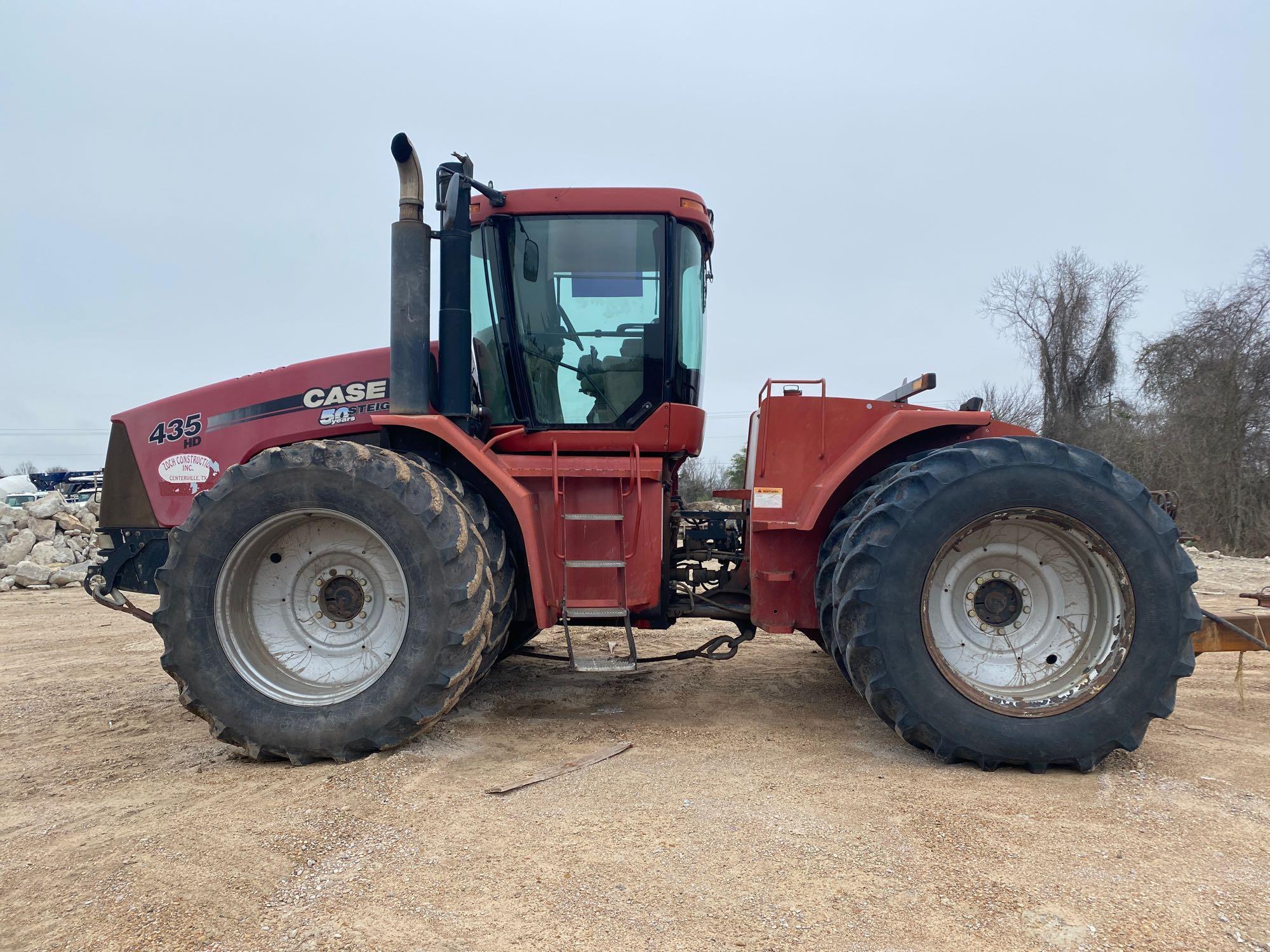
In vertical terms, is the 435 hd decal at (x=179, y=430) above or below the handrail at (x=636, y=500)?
above

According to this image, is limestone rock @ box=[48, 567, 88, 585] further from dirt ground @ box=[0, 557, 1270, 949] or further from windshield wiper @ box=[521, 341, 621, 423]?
windshield wiper @ box=[521, 341, 621, 423]

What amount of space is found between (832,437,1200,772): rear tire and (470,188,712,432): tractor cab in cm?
154

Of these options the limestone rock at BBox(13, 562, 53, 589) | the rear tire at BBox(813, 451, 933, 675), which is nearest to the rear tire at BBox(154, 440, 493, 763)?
the rear tire at BBox(813, 451, 933, 675)

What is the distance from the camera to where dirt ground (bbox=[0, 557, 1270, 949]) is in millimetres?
2068

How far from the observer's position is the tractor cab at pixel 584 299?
411 centimetres

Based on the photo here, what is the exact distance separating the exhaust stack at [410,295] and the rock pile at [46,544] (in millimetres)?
9253

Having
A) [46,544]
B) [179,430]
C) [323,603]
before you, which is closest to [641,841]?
[323,603]

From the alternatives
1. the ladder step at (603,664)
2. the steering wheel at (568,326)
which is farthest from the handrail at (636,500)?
the steering wheel at (568,326)

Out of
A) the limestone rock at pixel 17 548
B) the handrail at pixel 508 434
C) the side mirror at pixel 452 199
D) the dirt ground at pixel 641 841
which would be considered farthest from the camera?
the limestone rock at pixel 17 548

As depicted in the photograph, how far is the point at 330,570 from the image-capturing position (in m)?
3.76

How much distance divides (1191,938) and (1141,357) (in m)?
20.2

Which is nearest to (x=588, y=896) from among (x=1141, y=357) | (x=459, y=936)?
(x=459, y=936)

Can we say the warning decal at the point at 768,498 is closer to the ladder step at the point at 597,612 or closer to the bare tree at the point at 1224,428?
the ladder step at the point at 597,612

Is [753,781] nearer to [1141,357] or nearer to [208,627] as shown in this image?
[208,627]
